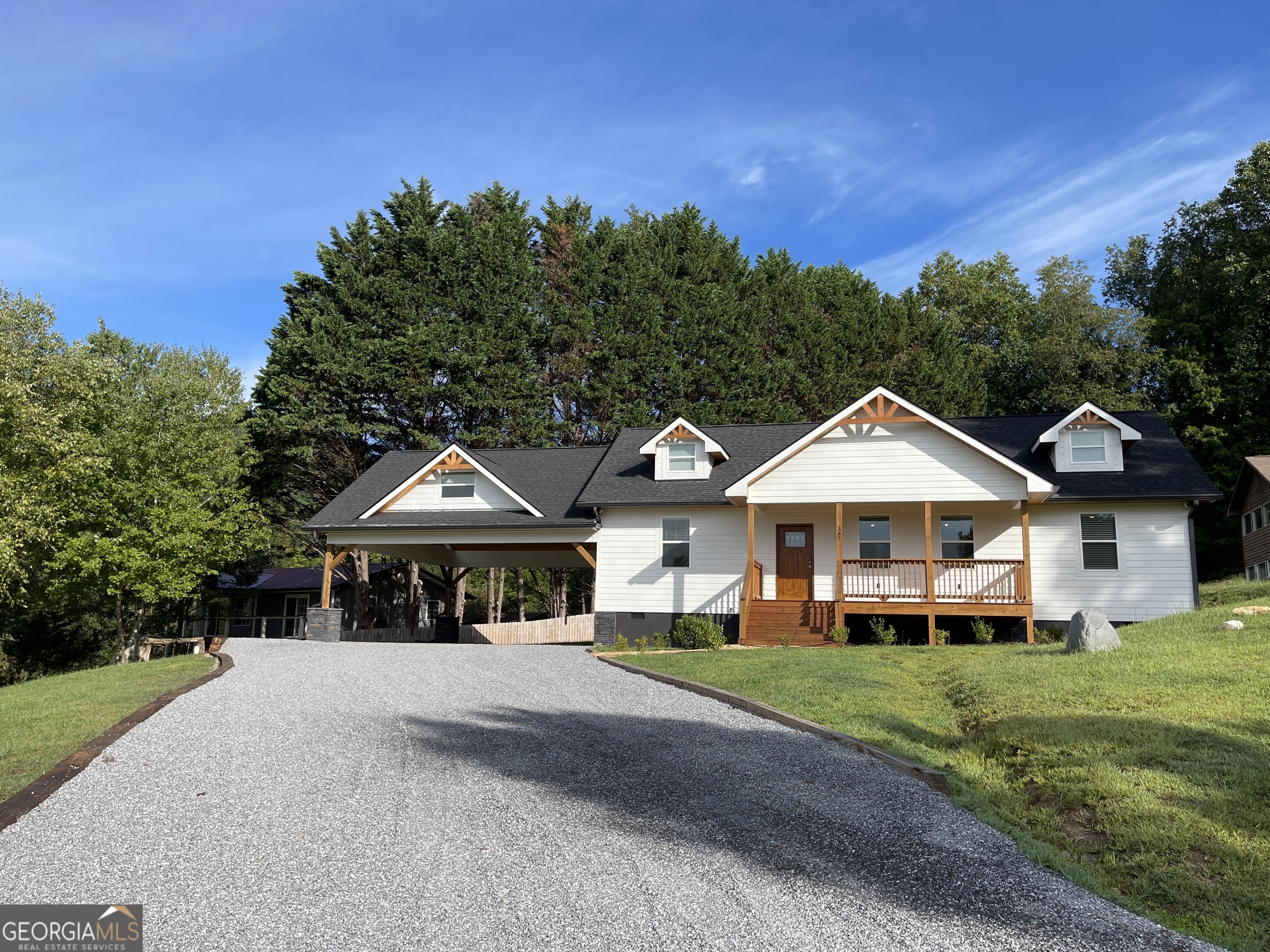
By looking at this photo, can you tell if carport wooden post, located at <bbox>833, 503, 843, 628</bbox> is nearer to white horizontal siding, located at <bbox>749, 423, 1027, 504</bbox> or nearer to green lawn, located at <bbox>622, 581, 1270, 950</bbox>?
white horizontal siding, located at <bbox>749, 423, 1027, 504</bbox>

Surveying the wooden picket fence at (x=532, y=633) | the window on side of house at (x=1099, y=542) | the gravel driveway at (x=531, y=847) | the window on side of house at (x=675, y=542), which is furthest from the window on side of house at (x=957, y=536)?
the gravel driveway at (x=531, y=847)

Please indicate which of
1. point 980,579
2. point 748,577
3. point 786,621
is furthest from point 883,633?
point 748,577

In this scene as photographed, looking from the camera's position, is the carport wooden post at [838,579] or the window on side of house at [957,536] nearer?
the carport wooden post at [838,579]

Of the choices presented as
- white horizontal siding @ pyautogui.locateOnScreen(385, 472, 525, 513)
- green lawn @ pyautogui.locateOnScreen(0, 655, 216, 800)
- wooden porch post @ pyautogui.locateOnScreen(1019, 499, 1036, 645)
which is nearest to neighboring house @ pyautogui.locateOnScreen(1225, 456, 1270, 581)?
wooden porch post @ pyautogui.locateOnScreen(1019, 499, 1036, 645)

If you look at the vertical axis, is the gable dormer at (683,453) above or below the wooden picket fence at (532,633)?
above

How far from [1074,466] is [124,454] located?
2614 cm

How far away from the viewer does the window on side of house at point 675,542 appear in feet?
70.2

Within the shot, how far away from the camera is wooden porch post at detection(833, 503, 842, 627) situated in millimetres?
18812

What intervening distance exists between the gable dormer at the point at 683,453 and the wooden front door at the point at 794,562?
2.66 m

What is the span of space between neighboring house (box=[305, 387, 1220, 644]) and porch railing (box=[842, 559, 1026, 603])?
0.15ft

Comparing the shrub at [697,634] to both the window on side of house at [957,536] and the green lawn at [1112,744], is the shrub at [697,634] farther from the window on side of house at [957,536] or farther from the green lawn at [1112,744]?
the window on side of house at [957,536]

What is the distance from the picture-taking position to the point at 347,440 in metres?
31.4

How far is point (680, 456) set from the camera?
22641mm

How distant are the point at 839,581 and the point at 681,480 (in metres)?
5.35
